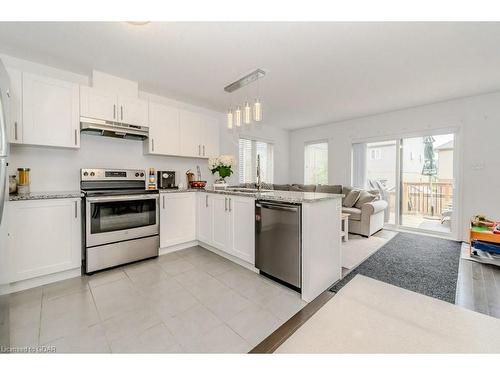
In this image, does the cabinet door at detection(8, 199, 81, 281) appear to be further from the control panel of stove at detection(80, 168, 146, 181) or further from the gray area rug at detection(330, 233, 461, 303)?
the gray area rug at detection(330, 233, 461, 303)

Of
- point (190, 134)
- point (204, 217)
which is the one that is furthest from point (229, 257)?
point (190, 134)

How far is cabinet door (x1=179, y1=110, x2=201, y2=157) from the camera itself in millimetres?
3461

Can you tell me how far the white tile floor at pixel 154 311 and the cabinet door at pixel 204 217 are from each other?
27.7 inches

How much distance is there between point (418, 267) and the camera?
2566mm

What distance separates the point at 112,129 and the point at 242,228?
214 cm

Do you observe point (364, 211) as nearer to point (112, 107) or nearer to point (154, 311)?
point (154, 311)

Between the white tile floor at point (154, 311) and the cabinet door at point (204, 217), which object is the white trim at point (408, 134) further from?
the white tile floor at point (154, 311)

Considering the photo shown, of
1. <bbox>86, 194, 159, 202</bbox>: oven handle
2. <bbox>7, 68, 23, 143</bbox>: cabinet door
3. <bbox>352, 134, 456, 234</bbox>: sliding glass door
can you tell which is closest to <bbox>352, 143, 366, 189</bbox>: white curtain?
<bbox>352, 134, 456, 234</bbox>: sliding glass door

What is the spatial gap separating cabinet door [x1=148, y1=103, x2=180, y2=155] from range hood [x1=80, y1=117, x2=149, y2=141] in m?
0.14

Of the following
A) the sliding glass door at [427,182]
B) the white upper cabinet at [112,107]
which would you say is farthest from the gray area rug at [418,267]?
the white upper cabinet at [112,107]

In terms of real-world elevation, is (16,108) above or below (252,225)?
above

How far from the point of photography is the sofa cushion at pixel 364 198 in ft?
13.1
